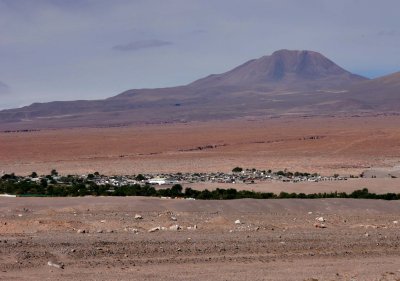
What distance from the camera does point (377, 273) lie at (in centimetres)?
1473

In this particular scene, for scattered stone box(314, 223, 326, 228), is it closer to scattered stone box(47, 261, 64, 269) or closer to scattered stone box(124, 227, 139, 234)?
scattered stone box(124, 227, 139, 234)

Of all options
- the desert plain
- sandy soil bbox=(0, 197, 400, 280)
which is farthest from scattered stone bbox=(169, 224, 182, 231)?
sandy soil bbox=(0, 197, 400, 280)

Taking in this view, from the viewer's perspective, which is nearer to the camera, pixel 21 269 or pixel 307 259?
pixel 21 269

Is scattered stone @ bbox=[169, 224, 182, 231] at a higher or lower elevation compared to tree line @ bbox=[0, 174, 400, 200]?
lower

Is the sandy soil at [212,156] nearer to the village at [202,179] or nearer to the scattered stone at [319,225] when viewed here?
the village at [202,179]

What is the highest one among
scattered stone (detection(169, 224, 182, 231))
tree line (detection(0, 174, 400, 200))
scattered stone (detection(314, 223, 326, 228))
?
tree line (detection(0, 174, 400, 200))

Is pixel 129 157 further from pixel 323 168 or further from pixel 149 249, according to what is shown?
pixel 149 249

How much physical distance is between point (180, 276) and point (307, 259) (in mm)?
3228

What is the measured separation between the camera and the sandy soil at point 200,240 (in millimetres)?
14766

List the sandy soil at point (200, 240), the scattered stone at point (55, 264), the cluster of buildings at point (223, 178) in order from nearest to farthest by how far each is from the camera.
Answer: the sandy soil at point (200, 240)
the scattered stone at point (55, 264)
the cluster of buildings at point (223, 178)

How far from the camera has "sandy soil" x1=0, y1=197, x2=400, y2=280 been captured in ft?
48.4

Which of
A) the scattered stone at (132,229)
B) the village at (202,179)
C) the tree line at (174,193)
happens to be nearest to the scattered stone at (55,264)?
the scattered stone at (132,229)

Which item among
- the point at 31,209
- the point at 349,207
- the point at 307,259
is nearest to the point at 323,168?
the point at 349,207

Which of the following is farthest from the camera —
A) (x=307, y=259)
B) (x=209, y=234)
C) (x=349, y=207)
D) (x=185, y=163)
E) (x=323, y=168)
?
(x=185, y=163)
